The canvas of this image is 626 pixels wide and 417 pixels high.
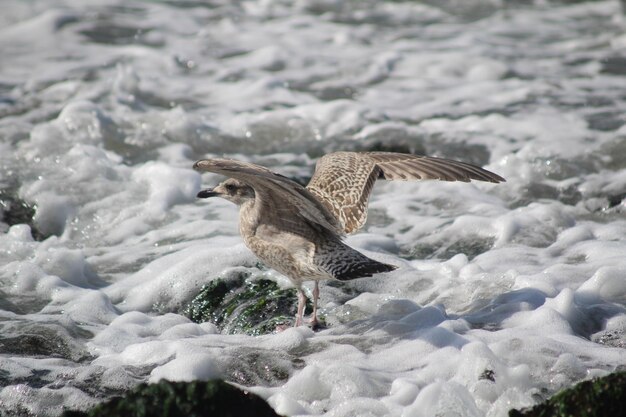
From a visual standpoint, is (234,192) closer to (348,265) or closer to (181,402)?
(348,265)

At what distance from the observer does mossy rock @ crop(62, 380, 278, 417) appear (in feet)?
10.5

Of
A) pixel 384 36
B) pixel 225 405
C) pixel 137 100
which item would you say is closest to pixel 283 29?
pixel 384 36

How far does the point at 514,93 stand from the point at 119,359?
6047 millimetres

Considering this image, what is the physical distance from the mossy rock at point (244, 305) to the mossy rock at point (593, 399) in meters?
1.84

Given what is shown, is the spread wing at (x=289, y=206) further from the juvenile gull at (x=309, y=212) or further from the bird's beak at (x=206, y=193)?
the bird's beak at (x=206, y=193)

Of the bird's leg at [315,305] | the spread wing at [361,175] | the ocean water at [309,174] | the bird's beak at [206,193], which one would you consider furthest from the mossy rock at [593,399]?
the bird's beak at [206,193]

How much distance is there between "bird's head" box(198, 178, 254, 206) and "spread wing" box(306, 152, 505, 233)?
0.40 metres

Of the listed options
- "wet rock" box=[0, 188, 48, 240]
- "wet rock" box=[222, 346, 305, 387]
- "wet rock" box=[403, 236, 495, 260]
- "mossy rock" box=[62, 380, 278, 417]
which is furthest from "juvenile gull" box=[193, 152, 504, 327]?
"wet rock" box=[0, 188, 48, 240]

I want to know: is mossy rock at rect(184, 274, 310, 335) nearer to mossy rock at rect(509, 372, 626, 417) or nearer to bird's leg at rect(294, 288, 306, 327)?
bird's leg at rect(294, 288, 306, 327)

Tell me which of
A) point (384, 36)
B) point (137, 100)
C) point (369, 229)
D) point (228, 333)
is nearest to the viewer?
point (228, 333)

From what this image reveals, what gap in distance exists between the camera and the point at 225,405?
10.8 feet

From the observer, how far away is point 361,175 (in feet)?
18.1

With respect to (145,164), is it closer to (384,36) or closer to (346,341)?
(346,341)

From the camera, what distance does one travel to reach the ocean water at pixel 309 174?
421 cm
